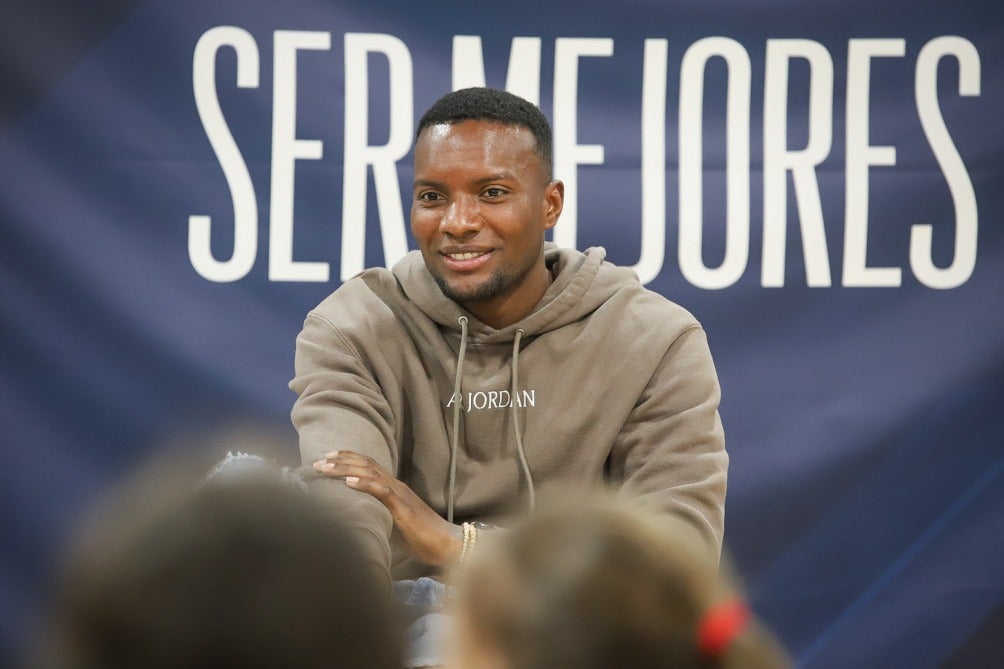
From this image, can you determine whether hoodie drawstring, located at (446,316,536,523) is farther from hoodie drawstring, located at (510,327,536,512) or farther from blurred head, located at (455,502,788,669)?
blurred head, located at (455,502,788,669)

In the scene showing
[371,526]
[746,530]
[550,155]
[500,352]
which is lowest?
[746,530]

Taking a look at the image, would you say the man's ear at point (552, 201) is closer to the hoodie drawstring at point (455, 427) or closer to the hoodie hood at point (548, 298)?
the hoodie hood at point (548, 298)

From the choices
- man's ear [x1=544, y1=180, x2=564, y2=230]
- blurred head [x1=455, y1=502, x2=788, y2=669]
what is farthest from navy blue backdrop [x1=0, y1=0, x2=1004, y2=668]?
blurred head [x1=455, y1=502, x2=788, y2=669]

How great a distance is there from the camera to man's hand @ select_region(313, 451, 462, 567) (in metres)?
2.15

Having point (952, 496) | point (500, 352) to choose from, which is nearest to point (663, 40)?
point (500, 352)

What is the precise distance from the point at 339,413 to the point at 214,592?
1.64 meters

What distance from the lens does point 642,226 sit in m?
3.18

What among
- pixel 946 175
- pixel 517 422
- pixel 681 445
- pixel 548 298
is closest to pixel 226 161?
pixel 548 298

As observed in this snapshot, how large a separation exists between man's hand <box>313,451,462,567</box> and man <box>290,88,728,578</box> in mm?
57

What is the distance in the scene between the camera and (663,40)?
3.17 meters

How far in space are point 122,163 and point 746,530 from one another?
1749 mm

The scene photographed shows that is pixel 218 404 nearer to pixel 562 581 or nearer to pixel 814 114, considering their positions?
pixel 814 114

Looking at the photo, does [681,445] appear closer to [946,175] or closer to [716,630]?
[946,175]

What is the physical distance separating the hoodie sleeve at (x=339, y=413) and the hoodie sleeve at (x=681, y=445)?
0.43m
